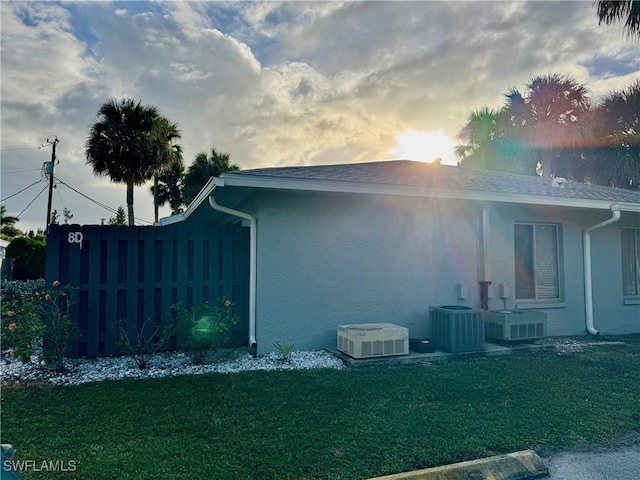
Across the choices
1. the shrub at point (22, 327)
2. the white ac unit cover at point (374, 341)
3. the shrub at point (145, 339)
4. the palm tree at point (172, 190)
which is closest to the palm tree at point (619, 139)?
the white ac unit cover at point (374, 341)

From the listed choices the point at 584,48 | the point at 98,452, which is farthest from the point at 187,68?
the point at 584,48

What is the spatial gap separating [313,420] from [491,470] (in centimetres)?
143

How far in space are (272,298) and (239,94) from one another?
4809 millimetres

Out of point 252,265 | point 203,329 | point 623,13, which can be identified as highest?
point 623,13

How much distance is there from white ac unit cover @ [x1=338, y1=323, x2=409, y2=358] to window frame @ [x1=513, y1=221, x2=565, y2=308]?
3.00 m

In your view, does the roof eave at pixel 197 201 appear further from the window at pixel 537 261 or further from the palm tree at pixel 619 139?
the palm tree at pixel 619 139

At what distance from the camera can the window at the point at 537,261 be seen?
7.33 metres

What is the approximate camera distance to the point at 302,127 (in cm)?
930

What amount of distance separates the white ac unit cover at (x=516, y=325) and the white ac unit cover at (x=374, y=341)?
187cm

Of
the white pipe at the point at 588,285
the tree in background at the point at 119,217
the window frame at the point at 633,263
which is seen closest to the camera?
the white pipe at the point at 588,285

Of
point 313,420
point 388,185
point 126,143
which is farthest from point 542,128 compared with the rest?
point 126,143

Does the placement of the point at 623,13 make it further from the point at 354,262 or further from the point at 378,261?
the point at 354,262

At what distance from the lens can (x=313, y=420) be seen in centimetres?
342

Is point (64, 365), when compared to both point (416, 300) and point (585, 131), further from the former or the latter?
point (585, 131)
